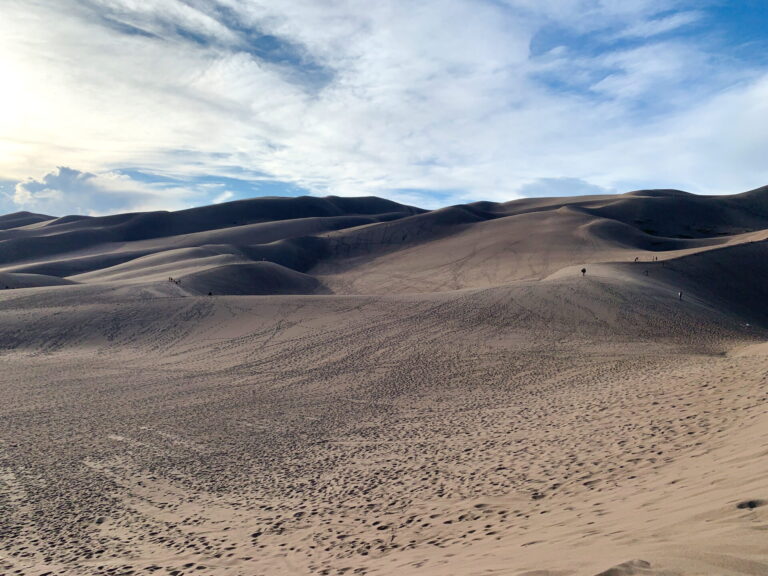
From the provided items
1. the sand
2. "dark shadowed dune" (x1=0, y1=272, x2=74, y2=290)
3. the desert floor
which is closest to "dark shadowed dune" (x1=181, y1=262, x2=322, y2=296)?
the sand

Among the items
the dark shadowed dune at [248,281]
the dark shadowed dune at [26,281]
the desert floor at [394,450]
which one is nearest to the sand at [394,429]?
the desert floor at [394,450]

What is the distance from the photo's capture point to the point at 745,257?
38.5m

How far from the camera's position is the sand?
6312 millimetres

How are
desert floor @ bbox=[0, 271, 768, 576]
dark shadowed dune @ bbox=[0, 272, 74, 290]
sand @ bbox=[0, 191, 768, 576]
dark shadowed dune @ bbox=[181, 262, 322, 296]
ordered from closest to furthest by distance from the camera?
desert floor @ bbox=[0, 271, 768, 576]
sand @ bbox=[0, 191, 768, 576]
dark shadowed dune @ bbox=[181, 262, 322, 296]
dark shadowed dune @ bbox=[0, 272, 74, 290]

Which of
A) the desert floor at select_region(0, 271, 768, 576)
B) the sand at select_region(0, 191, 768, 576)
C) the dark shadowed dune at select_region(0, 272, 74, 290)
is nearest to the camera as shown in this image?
the desert floor at select_region(0, 271, 768, 576)

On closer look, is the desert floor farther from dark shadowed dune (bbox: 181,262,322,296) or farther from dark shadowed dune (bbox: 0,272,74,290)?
dark shadowed dune (bbox: 0,272,74,290)

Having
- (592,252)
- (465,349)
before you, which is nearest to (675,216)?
(592,252)

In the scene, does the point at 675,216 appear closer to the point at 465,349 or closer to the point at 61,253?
the point at 465,349

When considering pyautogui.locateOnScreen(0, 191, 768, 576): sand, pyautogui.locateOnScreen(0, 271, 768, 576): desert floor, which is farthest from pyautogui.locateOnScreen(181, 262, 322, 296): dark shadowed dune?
pyautogui.locateOnScreen(0, 271, 768, 576): desert floor

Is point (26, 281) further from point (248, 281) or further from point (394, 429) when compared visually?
point (394, 429)

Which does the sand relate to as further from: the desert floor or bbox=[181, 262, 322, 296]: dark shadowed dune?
bbox=[181, 262, 322, 296]: dark shadowed dune

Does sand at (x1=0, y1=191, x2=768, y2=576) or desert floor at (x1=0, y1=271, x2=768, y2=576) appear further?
sand at (x1=0, y1=191, x2=768, y2=576)

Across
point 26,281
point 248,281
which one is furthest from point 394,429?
point 26,281

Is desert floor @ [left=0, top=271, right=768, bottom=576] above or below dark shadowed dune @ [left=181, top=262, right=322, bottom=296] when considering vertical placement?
below
